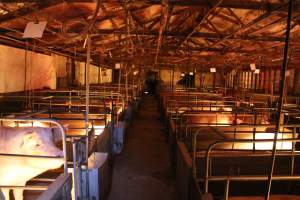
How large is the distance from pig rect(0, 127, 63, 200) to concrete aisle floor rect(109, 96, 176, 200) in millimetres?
1358

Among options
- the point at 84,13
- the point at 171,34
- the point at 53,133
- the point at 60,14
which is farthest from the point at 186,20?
the point at 53,133

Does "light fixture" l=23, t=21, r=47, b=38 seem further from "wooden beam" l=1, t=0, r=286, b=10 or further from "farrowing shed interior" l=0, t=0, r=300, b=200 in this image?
"wooden beam" l=1, t=0, r=286, b=10

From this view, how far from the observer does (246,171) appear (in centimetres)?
427

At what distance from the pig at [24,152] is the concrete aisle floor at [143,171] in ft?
4.46

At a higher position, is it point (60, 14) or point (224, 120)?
point (60, 14)

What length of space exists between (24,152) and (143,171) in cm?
253

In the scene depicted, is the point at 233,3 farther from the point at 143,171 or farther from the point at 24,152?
the point at 24,152

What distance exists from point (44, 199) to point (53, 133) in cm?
215

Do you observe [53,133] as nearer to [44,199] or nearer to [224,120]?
[44,199]

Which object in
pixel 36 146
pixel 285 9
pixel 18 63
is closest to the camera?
pixel 36 146

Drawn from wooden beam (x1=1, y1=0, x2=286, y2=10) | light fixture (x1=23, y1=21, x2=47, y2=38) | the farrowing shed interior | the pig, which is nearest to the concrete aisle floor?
the farrowing shed interior

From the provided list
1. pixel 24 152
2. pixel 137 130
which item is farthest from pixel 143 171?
pixel 137 130

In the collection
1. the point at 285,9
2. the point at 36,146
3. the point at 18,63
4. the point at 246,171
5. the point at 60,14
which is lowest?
the point at 246,171

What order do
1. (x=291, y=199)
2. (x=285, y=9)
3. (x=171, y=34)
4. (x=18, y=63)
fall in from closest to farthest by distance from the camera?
(x=291, y=199), (x=285, y=9), (x=171, y=34), (x=18, y=63)
